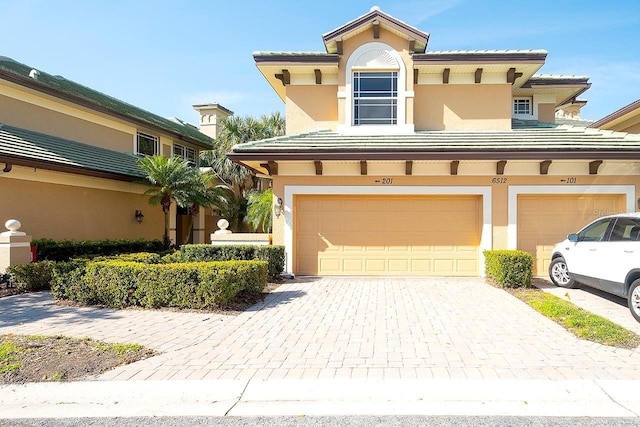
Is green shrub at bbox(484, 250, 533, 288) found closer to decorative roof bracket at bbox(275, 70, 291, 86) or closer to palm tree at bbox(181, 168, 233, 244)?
decorative roof bracket at bbox(275, 70, 291, 86)

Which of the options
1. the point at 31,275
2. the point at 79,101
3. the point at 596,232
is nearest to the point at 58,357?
the point at 31,275

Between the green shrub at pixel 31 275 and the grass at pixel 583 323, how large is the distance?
10089 mm

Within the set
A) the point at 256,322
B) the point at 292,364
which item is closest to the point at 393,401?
the point at 292,364

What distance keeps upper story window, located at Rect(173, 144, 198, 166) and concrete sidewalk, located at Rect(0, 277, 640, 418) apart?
13.4 metres

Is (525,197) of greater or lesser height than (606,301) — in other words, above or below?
above

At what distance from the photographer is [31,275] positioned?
9516 millimetres

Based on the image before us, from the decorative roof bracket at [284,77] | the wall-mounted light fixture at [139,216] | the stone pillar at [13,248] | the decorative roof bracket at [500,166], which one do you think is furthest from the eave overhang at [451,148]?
the wall-mounted light fixture at [139,216]

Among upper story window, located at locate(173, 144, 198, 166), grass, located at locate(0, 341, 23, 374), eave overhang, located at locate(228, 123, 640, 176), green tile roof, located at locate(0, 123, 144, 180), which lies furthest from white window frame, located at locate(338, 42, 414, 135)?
upper story window, located at locate(173, 144, 198, 166)

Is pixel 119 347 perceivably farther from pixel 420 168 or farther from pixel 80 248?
pixel 420 168

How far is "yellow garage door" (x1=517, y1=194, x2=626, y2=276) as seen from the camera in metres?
11.4

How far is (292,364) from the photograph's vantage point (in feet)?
16.6

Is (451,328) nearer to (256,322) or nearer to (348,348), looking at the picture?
(348,348)

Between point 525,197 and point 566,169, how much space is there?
124 centimetres

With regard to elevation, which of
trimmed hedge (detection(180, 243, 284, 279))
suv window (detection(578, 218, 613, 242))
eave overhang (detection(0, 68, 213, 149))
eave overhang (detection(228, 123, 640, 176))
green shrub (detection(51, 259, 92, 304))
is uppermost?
eave overhang (detection(0, 68, 213, 149))
